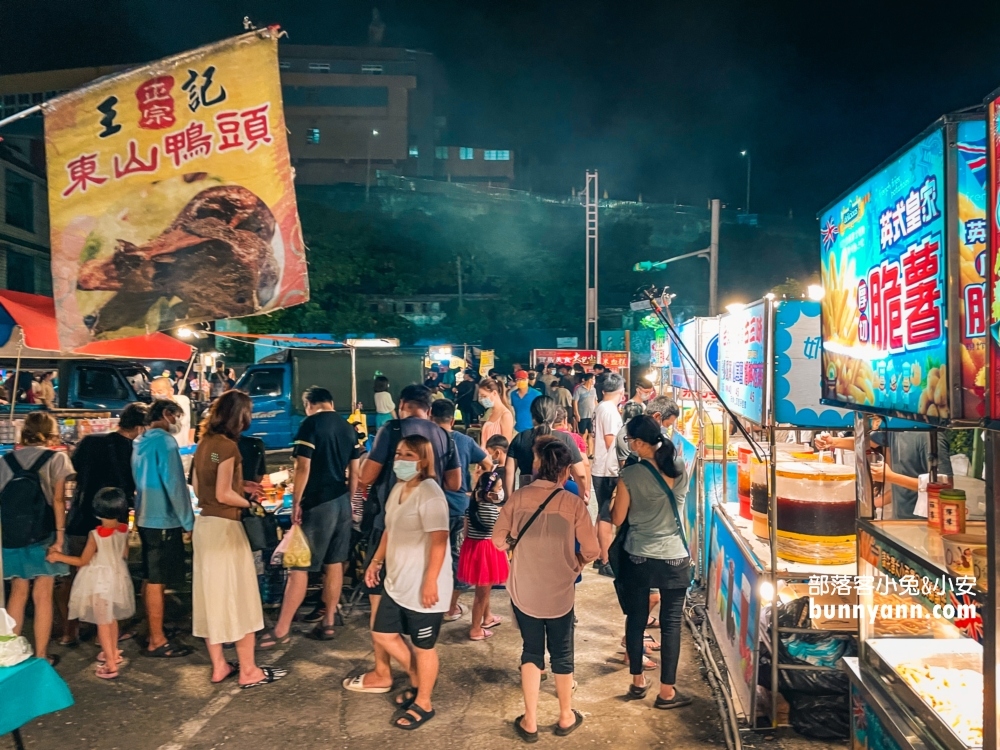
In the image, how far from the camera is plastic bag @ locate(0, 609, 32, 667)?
3.03m

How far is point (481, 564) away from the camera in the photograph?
16.9ft

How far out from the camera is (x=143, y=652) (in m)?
5.15

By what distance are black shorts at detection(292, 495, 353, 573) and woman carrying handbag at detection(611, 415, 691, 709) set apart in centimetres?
241

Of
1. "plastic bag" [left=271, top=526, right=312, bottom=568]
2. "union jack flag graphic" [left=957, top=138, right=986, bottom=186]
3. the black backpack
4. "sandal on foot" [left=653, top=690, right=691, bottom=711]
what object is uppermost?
"union jack flag graphic" [left=957, top=138, right=986, bottom=186]

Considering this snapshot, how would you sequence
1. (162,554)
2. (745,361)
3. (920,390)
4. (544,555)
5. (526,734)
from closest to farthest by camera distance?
(920,390) → (544,555) → (526,734) → (745,361) → (162,554)

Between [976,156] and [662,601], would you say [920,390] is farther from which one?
[662,601]

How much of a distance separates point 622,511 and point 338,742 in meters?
2.20

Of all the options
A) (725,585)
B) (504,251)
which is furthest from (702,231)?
(725,585)

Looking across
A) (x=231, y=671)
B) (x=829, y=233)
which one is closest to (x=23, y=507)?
(x=231, y=671)

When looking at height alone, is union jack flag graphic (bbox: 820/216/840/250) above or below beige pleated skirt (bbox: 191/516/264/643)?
above

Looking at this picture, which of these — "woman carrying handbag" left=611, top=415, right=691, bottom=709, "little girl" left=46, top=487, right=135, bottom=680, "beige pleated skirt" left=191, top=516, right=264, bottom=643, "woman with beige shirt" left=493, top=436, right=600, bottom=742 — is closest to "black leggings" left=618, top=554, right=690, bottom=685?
"woman carrying handbag" left=611, top=415, right=691, bottom=709

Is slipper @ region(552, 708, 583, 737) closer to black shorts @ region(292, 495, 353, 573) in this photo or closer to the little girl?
black shorts @ region(292, 495, 353, 573)

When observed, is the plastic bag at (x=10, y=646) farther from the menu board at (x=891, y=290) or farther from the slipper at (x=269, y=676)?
the menu board at (x=891, y=290)

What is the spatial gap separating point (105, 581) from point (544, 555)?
322 cm
